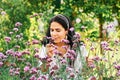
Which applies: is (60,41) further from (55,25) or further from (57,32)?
(55,25)

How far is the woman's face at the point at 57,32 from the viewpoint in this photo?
13.7ft

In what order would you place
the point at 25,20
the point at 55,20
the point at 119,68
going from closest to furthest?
the point at 119,68
the point at 55,20
the point at 25,20

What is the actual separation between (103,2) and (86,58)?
228 inches

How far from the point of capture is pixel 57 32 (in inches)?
167

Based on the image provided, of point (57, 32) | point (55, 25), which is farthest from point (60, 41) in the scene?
point (55, 25)

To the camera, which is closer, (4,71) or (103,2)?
(4,71)

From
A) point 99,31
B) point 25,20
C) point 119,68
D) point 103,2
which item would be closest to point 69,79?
point 119,68

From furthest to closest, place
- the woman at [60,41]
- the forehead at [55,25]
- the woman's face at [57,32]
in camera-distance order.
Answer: the forehead at [55,25]
the woman's face at [57,32]
the woman at [60,41]

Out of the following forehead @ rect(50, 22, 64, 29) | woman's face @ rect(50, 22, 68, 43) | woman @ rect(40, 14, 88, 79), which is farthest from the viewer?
forehead @ rect(50, 22, 64, 29)

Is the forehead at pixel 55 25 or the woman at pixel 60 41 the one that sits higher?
the forehead at pixel 55 25

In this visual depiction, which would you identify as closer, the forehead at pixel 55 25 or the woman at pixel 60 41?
the woman at pixel 60 41

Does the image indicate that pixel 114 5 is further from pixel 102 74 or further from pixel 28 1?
pixel 102 74

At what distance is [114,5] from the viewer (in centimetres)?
1008

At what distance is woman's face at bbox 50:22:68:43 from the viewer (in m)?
4.19
